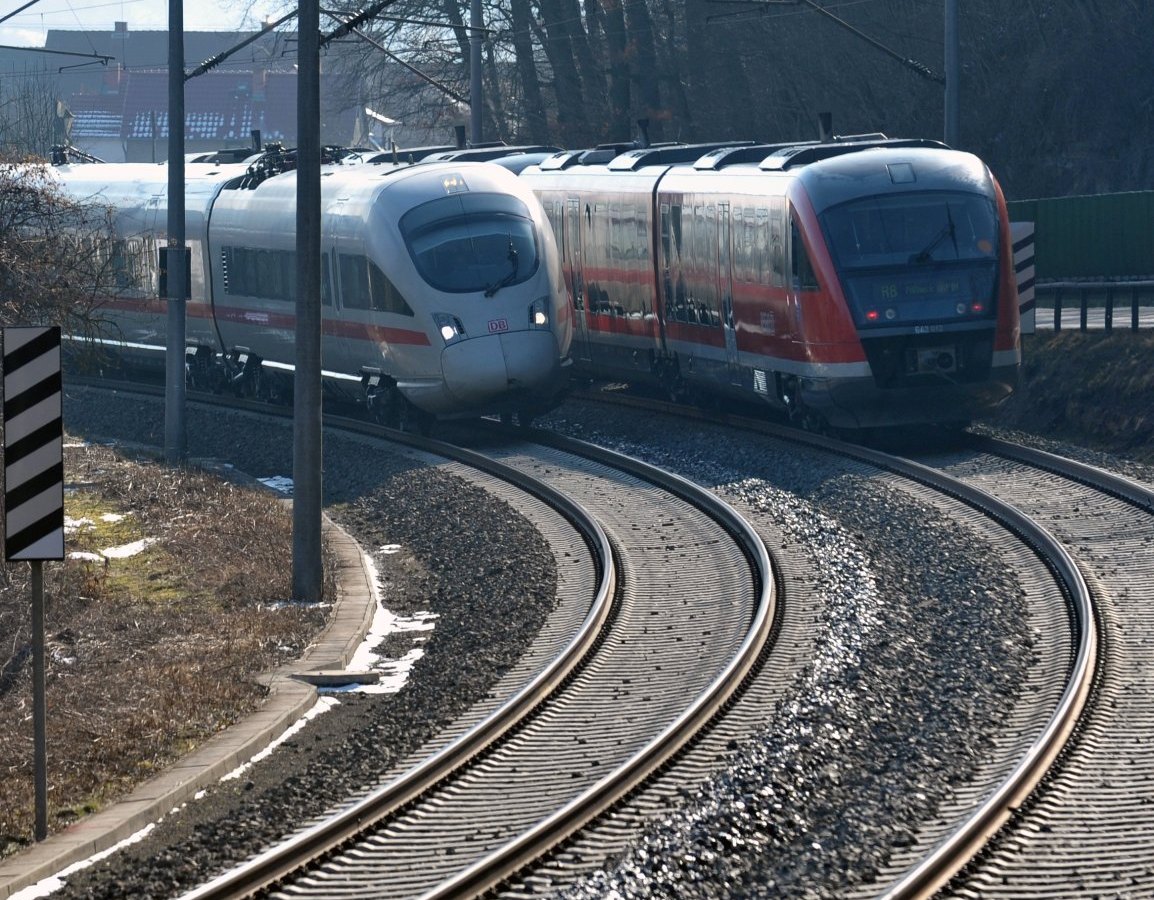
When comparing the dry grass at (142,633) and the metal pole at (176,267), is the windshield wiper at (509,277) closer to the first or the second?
the metal pole at (176,267)

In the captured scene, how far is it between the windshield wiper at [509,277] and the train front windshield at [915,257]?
12.8 ft

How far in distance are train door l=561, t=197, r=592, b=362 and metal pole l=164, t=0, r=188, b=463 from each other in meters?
6.22

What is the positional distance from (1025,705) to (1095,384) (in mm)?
13017

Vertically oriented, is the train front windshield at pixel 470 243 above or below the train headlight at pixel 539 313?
above

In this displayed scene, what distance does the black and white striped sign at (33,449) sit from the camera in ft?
28.6

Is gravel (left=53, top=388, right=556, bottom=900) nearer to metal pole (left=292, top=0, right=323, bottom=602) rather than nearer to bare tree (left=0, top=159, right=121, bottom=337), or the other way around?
metal pole (left=292, top=0, right=323, bottom=602)

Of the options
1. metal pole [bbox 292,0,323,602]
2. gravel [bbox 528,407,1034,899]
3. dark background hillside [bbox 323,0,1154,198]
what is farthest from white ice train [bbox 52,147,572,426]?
dark background hillside [bbox 323,0,1154,198]

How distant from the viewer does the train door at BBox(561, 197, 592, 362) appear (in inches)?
1005

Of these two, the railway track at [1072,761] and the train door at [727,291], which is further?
the train door at [727,291]

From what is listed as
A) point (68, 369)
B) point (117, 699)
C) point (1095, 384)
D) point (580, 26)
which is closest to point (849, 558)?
point (117, 699)

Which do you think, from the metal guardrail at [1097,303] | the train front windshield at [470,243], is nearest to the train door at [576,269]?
the train front windshield at [470,243]

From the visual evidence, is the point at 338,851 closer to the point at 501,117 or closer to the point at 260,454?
the point at 260,454

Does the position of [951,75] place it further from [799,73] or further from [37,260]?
[799,73]

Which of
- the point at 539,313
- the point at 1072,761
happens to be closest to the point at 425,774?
the point at 1072,761
